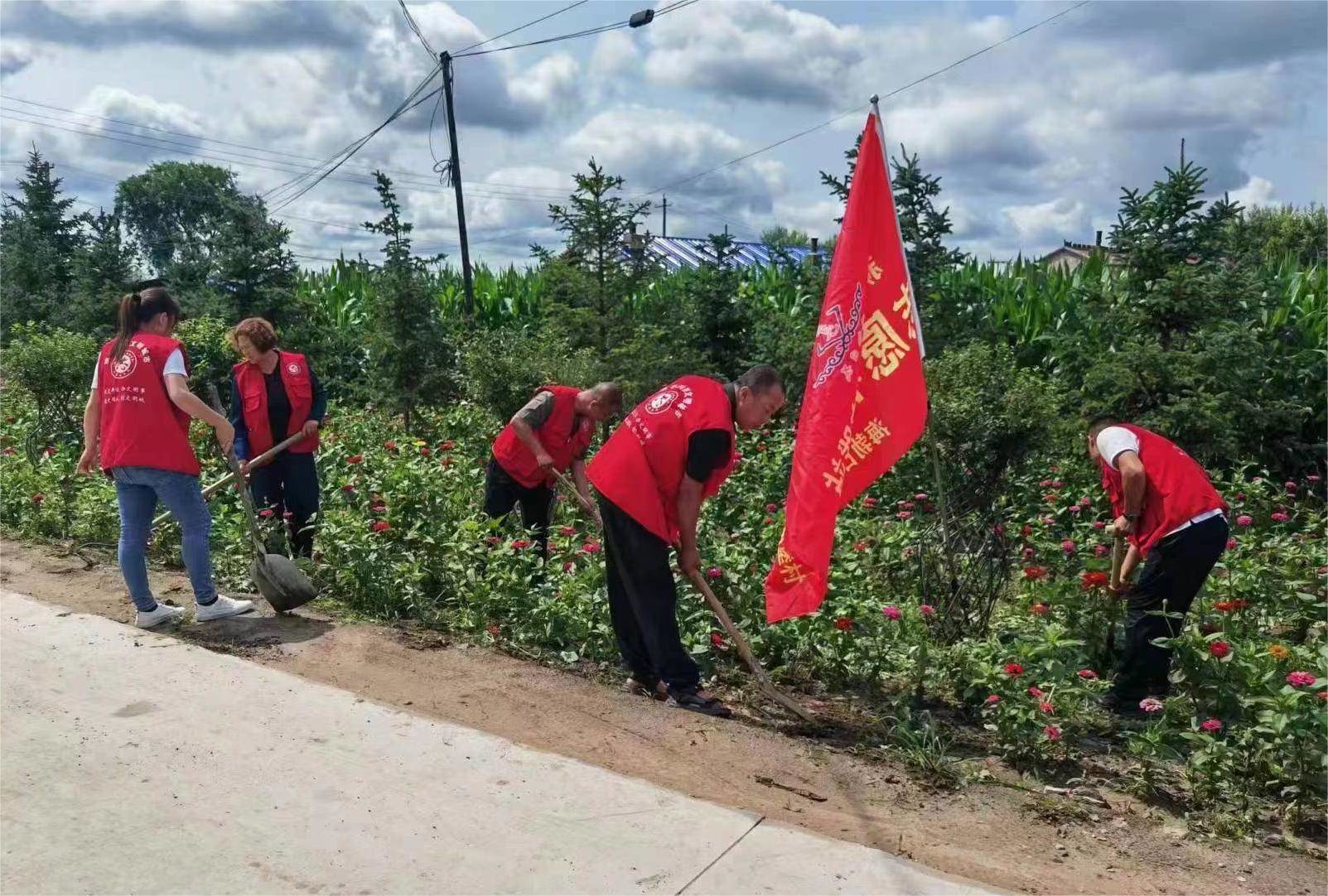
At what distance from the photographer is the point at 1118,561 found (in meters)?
5.05

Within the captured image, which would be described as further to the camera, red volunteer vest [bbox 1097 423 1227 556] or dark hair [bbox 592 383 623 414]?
dark hair [bbox 592 383 623 414]

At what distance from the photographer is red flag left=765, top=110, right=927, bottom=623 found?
13.7 ft

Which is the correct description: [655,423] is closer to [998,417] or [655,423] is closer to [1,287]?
[998,417]

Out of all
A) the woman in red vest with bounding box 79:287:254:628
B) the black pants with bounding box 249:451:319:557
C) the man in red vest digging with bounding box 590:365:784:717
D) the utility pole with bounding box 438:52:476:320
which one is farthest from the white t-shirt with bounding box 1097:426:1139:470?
the utility pole with bounding box 438:52:476:320

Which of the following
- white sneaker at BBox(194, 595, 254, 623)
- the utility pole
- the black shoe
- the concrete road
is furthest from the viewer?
the utility pole

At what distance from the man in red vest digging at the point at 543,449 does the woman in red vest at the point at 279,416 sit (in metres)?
1.21

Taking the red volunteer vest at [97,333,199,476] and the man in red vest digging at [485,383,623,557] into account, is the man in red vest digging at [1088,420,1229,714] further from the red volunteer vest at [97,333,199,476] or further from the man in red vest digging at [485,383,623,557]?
the red volunteer vest at [97,333,199,476]

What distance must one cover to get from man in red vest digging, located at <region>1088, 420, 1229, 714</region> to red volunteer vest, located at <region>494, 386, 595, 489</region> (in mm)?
2725

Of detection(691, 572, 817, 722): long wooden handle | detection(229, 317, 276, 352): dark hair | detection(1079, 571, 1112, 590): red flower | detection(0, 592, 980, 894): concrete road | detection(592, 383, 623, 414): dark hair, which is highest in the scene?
detection(229, 317, 276, 352): dark hair

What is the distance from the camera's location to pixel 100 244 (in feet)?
61.9

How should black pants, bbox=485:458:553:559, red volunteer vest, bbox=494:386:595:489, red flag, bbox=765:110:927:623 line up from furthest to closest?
1. black pants, bbox=485:458:553:559
2. red volunteer vest, bbox=494:386:595:489
3. red flag, bbox=765:110:927:623

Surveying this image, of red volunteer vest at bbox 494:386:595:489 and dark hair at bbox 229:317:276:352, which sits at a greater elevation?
dark hair at bbox 229:317:276:352

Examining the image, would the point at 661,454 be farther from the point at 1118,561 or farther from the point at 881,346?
the point at 1118,561

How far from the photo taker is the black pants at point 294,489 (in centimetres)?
682
